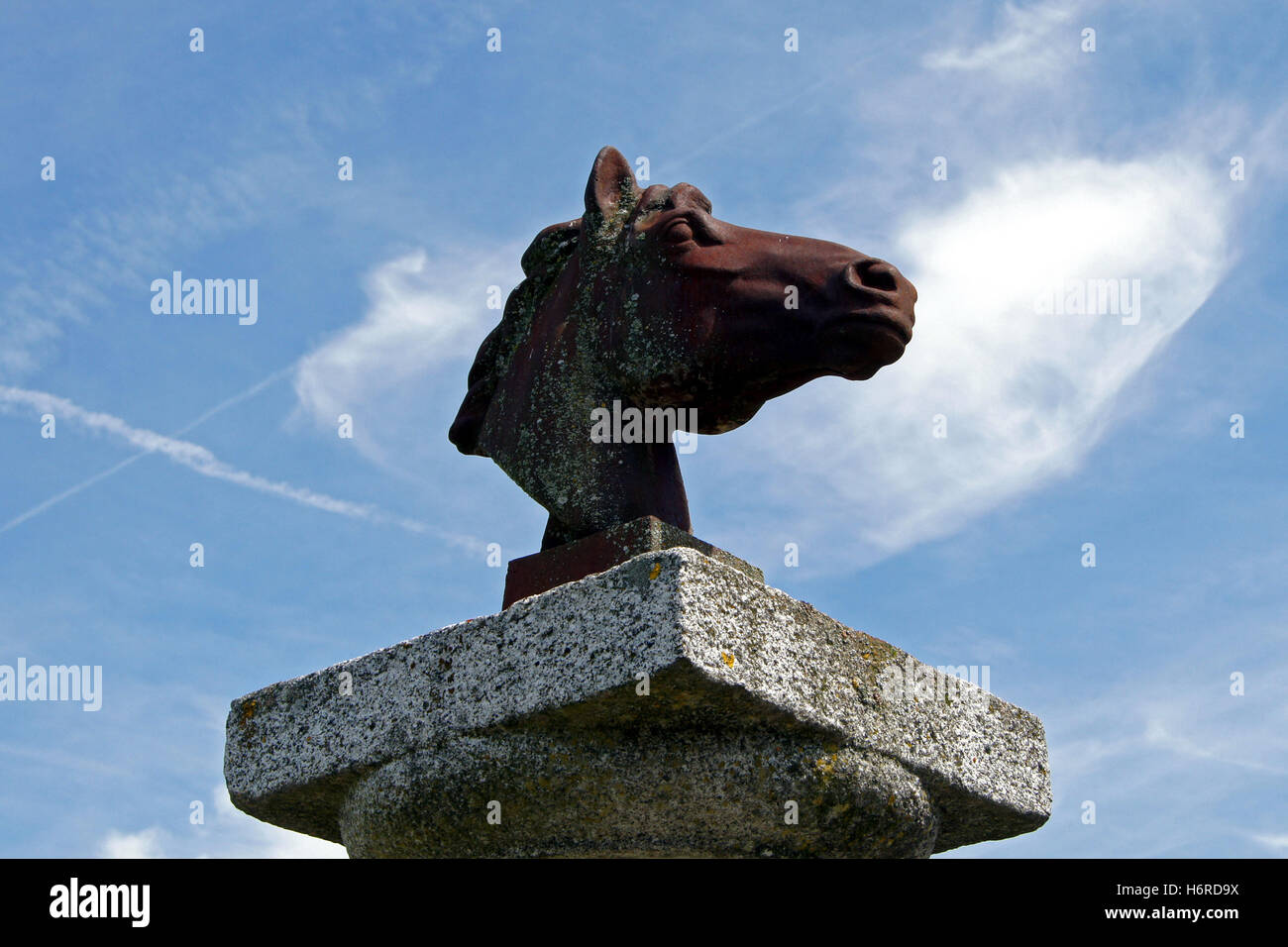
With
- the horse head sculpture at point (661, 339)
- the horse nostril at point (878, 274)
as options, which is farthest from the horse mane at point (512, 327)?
the horse nostril at point (878, 274)

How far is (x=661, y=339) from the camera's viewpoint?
4324 mm

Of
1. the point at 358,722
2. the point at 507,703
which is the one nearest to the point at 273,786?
the point at 358,722

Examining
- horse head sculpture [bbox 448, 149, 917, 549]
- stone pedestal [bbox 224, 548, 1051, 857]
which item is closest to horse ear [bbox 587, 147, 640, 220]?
horse head sculpture [bbox 448, 149, 917, 549]

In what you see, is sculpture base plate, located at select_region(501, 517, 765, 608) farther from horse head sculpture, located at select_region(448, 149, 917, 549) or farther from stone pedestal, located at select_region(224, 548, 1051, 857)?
stone pedestal, located at select_region(224, 548, 1051, 857)

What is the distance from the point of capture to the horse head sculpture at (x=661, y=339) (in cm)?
420

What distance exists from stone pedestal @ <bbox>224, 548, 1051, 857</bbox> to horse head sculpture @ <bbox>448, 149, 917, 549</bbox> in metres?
0.77

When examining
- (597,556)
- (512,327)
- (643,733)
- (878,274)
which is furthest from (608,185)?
(643,733)

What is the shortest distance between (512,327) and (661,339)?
0.86 metres

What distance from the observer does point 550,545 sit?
4.57m

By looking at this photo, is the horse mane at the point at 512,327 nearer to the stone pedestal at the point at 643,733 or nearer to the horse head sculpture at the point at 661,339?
the horse head sculpture at the point at 661,339

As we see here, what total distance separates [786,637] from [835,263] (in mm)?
1212

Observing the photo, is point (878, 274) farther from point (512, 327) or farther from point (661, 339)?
point (512, 327)

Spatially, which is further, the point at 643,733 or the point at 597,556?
the point at 597,556

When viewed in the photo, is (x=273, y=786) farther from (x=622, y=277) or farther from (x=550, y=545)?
(x=622, y=277)
